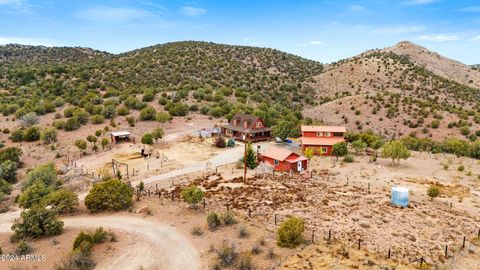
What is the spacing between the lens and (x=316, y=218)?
1089 inches

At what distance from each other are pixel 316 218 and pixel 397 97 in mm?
63217

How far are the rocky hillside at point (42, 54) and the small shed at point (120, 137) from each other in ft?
260

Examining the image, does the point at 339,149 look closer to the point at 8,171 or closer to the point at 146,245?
the point at 146,245

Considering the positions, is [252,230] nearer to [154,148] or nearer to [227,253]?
[227,253]

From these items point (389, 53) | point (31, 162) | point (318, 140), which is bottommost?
point (31, 162)

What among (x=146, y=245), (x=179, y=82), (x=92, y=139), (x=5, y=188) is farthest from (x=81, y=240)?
(x=179, y=82)

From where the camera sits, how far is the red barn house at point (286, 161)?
41.2 m

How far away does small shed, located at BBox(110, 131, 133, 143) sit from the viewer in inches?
2181

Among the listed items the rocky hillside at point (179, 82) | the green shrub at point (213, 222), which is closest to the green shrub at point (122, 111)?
the rocky hillside at point (179, 82)

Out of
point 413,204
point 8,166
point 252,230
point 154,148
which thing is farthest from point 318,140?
point 8,166

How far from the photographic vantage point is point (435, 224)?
27328 mm

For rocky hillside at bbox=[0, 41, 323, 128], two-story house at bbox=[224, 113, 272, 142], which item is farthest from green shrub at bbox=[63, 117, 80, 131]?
two-story house at bbox=[224, 113, 272, 142]

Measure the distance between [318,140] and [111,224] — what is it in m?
31.8

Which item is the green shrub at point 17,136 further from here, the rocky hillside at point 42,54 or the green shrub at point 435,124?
the rocky hillside at point 42,54
